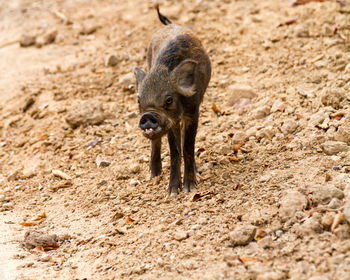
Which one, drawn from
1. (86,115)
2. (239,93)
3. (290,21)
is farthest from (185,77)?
(290,21)

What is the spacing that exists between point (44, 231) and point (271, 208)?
2704mm

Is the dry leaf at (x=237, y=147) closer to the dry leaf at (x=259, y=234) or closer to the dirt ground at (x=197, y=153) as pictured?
the dirt ground at (x=197, y=153)

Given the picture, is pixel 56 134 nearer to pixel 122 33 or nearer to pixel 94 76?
pixel 94 76

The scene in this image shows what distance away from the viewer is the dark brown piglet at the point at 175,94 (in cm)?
591

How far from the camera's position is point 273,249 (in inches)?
184

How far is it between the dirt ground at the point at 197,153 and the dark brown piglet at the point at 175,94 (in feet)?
1.38

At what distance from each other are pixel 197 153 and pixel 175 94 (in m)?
1.48

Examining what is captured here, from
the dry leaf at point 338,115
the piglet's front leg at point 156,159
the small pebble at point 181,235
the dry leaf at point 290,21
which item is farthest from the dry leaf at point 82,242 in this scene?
the dry leaf at point 290,21

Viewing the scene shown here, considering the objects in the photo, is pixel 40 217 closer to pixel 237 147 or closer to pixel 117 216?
pixel 117 216

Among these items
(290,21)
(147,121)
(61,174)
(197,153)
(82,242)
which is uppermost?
(147,121)

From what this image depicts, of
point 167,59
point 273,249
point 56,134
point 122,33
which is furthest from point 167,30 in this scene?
point 122,33

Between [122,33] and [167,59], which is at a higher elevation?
[167,59]

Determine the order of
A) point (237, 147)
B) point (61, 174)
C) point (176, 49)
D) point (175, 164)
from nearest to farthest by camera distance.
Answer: point (176, 49)
point (175, 164)
point (237, 147)
point (61, 174)

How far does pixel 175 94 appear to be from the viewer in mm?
6047
